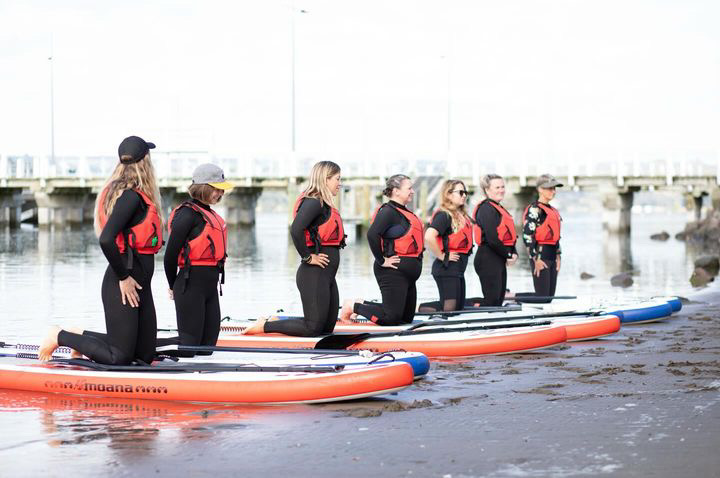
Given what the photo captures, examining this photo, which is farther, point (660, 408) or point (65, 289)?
point (65, 289)

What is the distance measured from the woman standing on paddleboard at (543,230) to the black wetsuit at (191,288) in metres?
5.53

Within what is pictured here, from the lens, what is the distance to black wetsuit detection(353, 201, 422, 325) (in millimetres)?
11594

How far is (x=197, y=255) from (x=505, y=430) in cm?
309

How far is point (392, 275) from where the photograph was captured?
1171 cm

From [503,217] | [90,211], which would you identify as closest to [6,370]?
[503,217]

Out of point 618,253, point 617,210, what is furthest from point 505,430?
point 617,210

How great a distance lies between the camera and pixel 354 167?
5759 centimetres

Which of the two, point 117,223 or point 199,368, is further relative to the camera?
point 199,368

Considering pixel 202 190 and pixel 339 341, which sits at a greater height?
pixel 202 190

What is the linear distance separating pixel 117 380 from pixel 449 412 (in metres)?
2.34

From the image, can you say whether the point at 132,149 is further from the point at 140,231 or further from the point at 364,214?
the point at 364,214

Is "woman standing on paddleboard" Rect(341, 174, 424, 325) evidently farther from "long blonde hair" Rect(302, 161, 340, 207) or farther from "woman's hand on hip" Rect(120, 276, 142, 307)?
"woman's hand on hip" Rect(120, 276, 142, 307)

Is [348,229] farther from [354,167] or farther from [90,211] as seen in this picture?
[90,211]

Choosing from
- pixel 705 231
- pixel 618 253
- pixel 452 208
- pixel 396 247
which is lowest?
pixel 618 253
